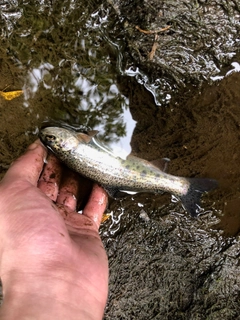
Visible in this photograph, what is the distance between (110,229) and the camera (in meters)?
4.49

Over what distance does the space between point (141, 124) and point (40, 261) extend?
199 cm

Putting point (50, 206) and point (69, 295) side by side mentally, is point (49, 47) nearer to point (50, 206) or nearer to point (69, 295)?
point (50, 206)

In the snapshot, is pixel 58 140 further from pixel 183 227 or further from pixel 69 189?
pixel 183 227

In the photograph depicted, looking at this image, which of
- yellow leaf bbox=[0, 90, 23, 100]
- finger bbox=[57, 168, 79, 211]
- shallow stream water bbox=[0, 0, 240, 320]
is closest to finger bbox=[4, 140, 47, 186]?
finger bbox=[57, 168, 79, 211]

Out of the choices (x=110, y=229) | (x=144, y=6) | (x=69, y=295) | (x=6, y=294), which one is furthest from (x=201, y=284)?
(x=144, y=6)

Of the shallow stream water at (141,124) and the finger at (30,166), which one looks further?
the shallow stream water at (141,124)

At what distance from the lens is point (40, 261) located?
3123mm

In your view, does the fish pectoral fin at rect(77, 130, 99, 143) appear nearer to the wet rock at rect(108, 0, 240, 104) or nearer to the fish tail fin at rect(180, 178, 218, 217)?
the wet rock at rect(108, 0, 240, 104)

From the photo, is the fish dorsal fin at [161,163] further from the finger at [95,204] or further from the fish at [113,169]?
the finger at [95,204]

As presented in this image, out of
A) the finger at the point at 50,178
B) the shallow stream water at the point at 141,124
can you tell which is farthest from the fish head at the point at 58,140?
the shallow stream water at the point at 141,124

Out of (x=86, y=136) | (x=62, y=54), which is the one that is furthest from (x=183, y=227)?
(x=62, y=54)

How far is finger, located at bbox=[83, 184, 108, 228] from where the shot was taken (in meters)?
4.02

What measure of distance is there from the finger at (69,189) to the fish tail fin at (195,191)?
3.74ft

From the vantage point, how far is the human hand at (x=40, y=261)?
9.65 ft
